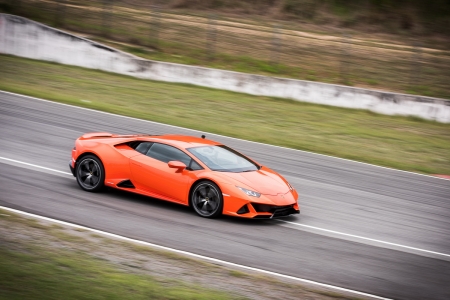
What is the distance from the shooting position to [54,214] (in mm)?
10102

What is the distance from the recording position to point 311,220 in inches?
442

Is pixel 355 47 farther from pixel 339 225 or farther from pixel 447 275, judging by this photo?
pixel 447 275

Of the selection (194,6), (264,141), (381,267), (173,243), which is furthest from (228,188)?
(194,6)

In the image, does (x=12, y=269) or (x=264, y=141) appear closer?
(x=12, y=269)

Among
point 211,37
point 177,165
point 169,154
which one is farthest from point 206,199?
point 211,37

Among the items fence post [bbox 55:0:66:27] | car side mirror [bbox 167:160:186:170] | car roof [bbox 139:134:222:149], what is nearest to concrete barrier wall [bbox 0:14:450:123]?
fence post [bbox 55:0:66:27]

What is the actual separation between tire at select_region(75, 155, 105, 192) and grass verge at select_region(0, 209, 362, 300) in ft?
7.63

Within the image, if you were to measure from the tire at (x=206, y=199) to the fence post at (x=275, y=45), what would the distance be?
641 inches

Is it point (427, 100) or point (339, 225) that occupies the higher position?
point (427, 100)

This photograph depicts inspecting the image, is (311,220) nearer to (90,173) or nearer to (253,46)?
(90,173)

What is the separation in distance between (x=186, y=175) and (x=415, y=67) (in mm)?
16301

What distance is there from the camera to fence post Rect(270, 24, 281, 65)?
1036 inches

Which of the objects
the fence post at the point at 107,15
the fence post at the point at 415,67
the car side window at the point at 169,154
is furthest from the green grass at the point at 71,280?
the fence post at the point at 107,15

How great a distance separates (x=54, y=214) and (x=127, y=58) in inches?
629
